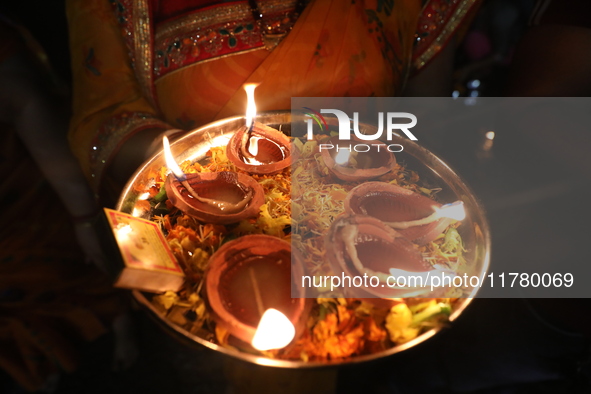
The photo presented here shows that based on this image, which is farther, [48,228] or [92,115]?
[48,228]

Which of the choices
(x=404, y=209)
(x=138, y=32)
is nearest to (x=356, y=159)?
(x=404, y=209)

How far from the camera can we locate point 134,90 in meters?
1.56

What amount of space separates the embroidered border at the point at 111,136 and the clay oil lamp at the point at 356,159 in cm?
76

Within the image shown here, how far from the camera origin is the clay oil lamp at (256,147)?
117 cm

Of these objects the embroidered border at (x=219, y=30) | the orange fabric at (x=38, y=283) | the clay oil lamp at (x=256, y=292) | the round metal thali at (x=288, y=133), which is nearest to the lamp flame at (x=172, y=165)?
the round metal thali at (x=288, y=133)

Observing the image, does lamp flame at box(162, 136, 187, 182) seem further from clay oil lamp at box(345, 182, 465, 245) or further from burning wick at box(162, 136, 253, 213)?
clay oil lamp at box(345, 182, 465, 245)

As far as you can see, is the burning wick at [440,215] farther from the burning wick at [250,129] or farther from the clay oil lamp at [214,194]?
the burning wick at [250,129]

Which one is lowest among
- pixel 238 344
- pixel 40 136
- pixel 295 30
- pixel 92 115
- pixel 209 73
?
pixel 238 344

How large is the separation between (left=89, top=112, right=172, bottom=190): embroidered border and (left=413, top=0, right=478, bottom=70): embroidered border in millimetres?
1274

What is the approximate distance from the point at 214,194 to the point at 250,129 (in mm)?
261

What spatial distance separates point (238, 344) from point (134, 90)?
1247mm

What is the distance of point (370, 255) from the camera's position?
0.94 m

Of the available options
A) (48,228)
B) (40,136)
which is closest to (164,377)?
(48,228)

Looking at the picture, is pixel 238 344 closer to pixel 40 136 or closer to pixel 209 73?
pixel 209 73
